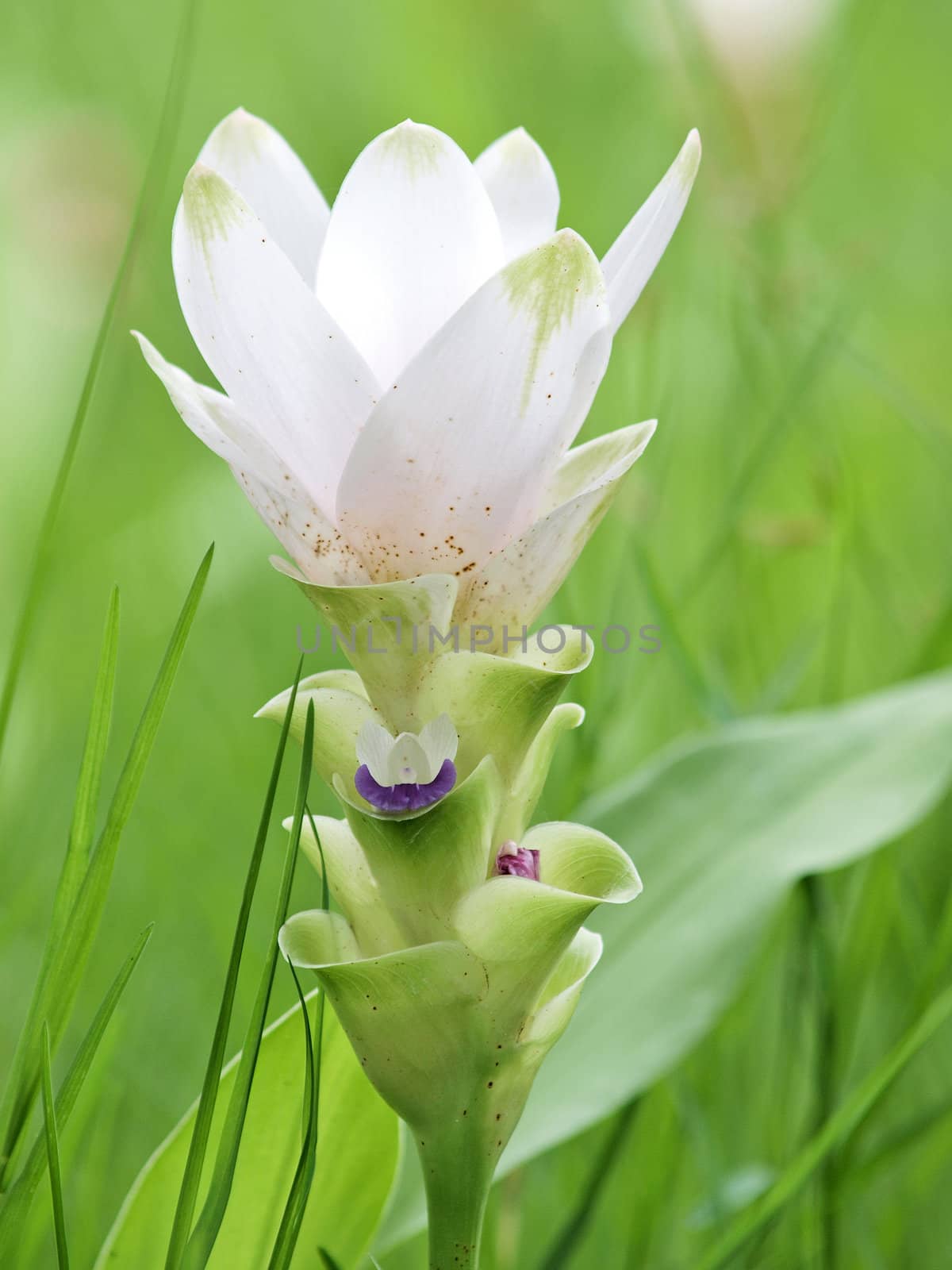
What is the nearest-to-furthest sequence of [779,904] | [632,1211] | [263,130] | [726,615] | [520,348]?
→ [520,348], [263,130], [779,904], [632,1211], [726,615]

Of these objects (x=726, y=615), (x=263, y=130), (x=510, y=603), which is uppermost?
(x=263, y=130)

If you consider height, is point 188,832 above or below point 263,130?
below

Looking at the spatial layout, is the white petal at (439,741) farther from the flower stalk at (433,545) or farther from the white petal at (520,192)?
the white petal at (520,192)

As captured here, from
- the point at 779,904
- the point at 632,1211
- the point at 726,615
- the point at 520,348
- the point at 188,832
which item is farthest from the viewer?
the point at 726,615

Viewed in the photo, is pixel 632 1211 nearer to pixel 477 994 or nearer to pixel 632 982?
pixel 632 982

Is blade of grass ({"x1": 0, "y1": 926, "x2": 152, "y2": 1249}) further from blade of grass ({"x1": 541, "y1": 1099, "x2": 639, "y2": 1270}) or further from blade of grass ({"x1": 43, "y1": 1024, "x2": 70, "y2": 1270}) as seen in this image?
blade of grass ({"x1": 541, "y1": 1099, "x2": 639, "y2": 1270})

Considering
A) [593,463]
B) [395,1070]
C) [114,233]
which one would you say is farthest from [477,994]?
[114,233]
